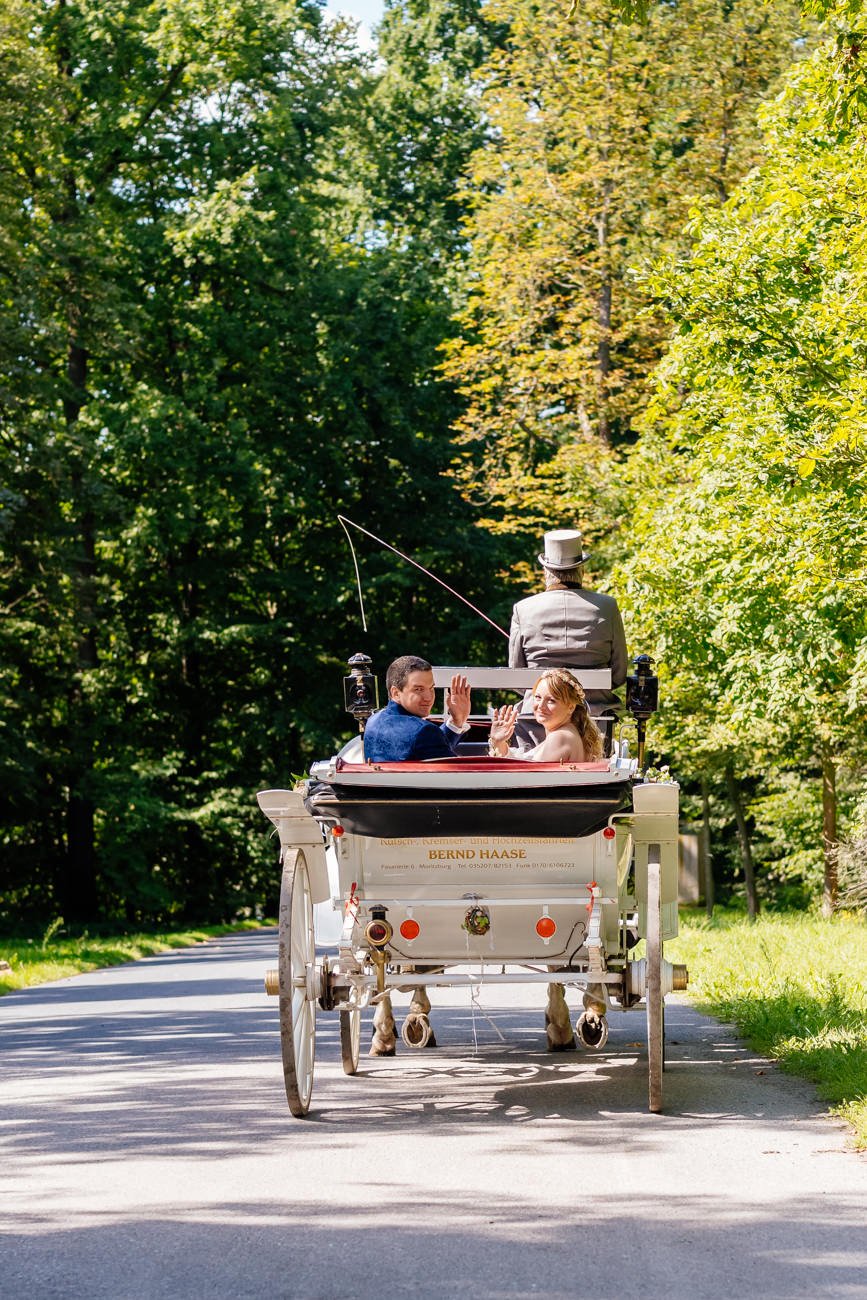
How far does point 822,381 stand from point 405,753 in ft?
40.3

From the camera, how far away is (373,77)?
45.8 m

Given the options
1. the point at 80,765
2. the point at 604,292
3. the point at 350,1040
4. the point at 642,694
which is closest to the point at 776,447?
the point at 642,694

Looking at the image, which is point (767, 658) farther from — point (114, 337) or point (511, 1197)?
point (511, 1197)

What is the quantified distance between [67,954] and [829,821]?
1316 cm

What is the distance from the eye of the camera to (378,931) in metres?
Answer: 7.56

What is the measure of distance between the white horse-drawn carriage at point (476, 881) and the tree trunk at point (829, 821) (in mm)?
19895

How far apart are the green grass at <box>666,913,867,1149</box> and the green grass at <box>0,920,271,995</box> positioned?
6106 mm

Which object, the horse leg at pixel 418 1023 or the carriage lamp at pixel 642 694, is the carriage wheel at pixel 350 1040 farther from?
the carriage lamp at pixel 642 694

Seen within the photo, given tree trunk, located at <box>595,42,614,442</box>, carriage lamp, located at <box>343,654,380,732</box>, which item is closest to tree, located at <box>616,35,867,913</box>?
carriage lamp, located at <box>343,654,380,732</box>

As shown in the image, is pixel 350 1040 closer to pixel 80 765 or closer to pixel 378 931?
pixel 378 931

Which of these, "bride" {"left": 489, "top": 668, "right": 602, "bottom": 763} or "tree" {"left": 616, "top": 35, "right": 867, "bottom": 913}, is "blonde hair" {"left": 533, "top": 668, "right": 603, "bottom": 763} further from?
"tree" {"left": 616, "top": 35, "right": 867, "bottom": 913}

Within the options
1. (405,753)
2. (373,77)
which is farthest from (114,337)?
(405,753)

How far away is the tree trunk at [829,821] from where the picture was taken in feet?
89.8

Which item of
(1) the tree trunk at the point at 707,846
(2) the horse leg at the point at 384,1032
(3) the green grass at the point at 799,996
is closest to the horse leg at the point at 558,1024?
(2) the horse leg at the point at 384,1032
